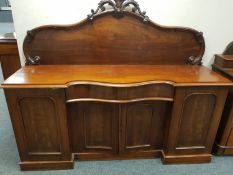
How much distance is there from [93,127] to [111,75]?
0.43m

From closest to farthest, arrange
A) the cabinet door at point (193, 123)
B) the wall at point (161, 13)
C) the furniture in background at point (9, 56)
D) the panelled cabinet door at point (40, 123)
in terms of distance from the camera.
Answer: the panelled cabinet door at point (40, 123), the cabinet door at point (193, 123), the wall at point (161, 13), the furniture in background at point (9, 56)

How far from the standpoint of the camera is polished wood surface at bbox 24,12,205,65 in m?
1.58

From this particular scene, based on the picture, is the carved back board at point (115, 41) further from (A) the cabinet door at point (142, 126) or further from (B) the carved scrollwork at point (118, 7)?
(A) the cabinet door at point (142, 126)

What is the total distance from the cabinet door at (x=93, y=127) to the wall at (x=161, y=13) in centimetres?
71

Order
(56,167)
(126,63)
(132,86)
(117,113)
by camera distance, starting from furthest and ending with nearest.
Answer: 1. (126,63)
2. (56,167)
3. (117,113)
4. (132,86)

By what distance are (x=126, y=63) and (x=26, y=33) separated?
0.85 meters

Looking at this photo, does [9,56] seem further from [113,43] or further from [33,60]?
[113,43]

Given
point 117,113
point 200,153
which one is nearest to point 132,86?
point 117,113

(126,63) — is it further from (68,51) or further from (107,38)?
(68,51)

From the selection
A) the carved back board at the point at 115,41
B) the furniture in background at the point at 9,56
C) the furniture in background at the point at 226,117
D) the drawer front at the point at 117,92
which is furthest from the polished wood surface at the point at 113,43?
the furniture in background at the point at 9,56

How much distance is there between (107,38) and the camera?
1621 mm

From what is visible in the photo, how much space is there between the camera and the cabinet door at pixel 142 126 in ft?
4.84

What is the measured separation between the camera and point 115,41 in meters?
1.64

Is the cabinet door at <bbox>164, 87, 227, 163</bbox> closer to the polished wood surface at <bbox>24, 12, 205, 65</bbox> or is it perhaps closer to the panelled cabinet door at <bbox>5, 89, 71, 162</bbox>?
the polished wood surface at <bbox>24, 12, 205, 65</bbox>
